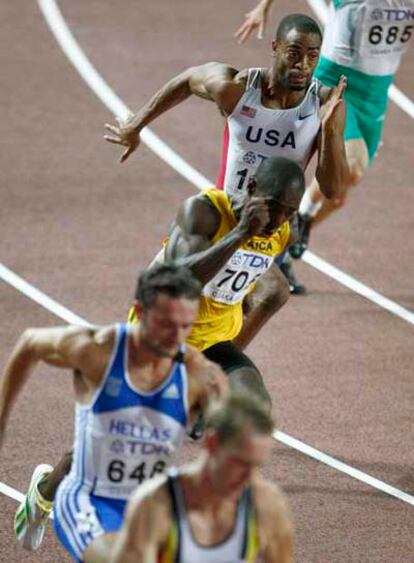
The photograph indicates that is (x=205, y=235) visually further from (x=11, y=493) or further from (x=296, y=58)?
(x=11, y=493)

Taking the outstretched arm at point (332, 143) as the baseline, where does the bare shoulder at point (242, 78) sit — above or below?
above

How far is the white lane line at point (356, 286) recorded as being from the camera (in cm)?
1042

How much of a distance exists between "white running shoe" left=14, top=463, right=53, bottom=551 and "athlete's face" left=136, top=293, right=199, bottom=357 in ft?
5.33

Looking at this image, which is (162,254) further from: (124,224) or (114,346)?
(124,224)

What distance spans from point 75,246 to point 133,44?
171 inches

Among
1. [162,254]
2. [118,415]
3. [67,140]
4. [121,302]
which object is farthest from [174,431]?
[67,140]

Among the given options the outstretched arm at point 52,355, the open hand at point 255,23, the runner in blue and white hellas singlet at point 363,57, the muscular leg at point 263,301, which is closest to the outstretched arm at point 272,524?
the outstretched arm at point 52,355

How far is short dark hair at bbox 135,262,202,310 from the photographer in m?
5.58

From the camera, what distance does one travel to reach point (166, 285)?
5594 mm

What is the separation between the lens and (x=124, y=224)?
11.4 meters

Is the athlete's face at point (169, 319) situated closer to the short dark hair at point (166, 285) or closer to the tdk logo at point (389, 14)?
the short dark hair at point (166, 285)

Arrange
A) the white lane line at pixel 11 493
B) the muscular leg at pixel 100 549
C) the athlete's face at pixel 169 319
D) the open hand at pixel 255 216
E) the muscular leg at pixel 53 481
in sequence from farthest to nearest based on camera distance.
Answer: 1. the white lane line at pixel 11 493
2. the muscular leg at pixel 53 481
3. the open hand at pixel 255 216
4. the muscular leg at pixel 100 549
5. the athlete's face at pixel 169 319

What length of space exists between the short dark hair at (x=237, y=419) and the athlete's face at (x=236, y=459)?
0.02 metres

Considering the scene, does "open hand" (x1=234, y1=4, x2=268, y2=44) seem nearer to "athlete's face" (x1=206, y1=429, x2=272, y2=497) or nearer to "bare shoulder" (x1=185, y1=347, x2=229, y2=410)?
"bare shoulder" (x1=185, y1=347, x2=229, y2=410)
